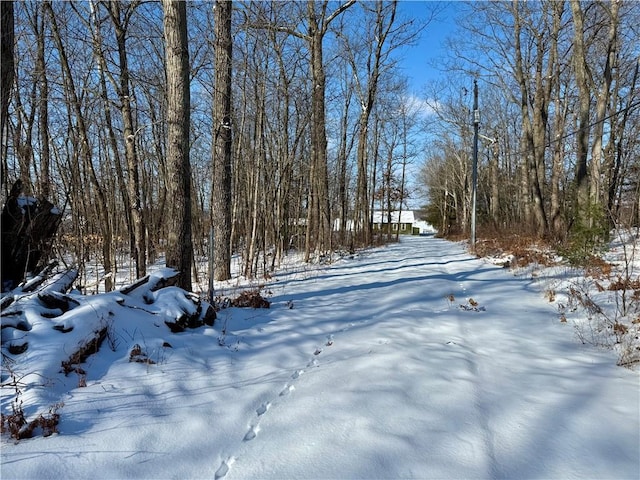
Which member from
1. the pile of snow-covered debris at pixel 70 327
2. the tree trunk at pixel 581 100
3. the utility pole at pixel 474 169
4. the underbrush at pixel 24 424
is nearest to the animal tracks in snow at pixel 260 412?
the underbrush at pixel 24 424

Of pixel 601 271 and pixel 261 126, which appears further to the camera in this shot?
pixel 261 126

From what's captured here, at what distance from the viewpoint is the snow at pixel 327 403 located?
2.20 m

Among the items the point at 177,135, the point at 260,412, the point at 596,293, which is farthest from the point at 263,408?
the point at 596,293

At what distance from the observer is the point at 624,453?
2.30 metres

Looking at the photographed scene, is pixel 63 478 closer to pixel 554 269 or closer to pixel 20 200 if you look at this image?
pixel 20 200

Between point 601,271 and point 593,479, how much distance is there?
20.6ft

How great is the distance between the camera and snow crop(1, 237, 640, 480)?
86.7 inches

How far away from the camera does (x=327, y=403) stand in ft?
9.51

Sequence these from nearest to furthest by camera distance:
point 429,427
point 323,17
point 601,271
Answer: point 429,427 < point 601,271 < point 323,17

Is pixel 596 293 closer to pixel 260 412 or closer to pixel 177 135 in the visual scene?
pixel 260 412

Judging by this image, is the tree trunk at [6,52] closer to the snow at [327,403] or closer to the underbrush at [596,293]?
the snow at [327,403]

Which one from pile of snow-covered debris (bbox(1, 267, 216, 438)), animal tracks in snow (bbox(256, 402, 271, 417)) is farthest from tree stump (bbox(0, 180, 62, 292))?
animal tracks in snow (bbox(256, 402, 271, 417))

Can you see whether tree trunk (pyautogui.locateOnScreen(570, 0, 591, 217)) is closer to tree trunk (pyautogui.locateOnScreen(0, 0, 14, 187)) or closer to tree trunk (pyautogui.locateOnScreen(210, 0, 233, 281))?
tree trunk (pyautogui.locateOnScreen(210, 0, 233, 281))

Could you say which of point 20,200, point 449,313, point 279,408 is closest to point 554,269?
point 449,313
